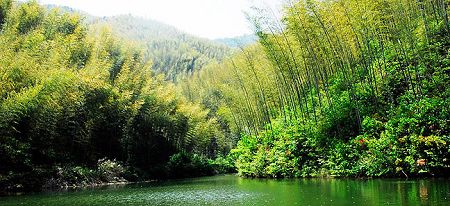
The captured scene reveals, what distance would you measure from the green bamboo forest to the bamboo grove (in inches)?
1.7

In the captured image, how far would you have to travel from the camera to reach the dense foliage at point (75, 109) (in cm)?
1481

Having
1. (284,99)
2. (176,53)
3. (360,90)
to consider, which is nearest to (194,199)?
(360,90)

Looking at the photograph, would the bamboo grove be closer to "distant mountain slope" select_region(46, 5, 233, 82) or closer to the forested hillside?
"distant mountain slope" select_region(46, 5, 233, 82)

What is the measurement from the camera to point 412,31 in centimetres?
1443

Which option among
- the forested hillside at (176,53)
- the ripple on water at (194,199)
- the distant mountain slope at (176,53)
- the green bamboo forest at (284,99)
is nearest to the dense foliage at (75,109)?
the green bamboo forest at (284,99)

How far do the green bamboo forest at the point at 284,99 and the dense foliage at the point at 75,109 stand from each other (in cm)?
6

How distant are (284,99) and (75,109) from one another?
31.5 ft

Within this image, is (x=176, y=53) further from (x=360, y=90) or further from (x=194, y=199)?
(x=194, y=199)

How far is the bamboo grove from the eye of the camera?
12320 millimetres

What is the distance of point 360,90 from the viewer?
50.1 feet

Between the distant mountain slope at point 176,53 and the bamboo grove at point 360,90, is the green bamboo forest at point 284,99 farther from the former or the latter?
the distant mountain slope at point 176,53

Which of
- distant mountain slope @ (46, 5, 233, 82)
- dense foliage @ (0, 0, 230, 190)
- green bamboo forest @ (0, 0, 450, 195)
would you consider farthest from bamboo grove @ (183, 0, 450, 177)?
distant mountain slope @ (46, 5, 233, 82)

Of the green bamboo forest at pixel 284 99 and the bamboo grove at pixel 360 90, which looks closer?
the bamboo grove at pixel 360 90

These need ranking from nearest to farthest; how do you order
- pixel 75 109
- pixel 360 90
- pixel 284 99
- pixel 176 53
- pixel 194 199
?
1. pixel 194 199
2. pixel 360 90
3. pixel 75 109
4. pixel 284 99
5. pixel 176 53
